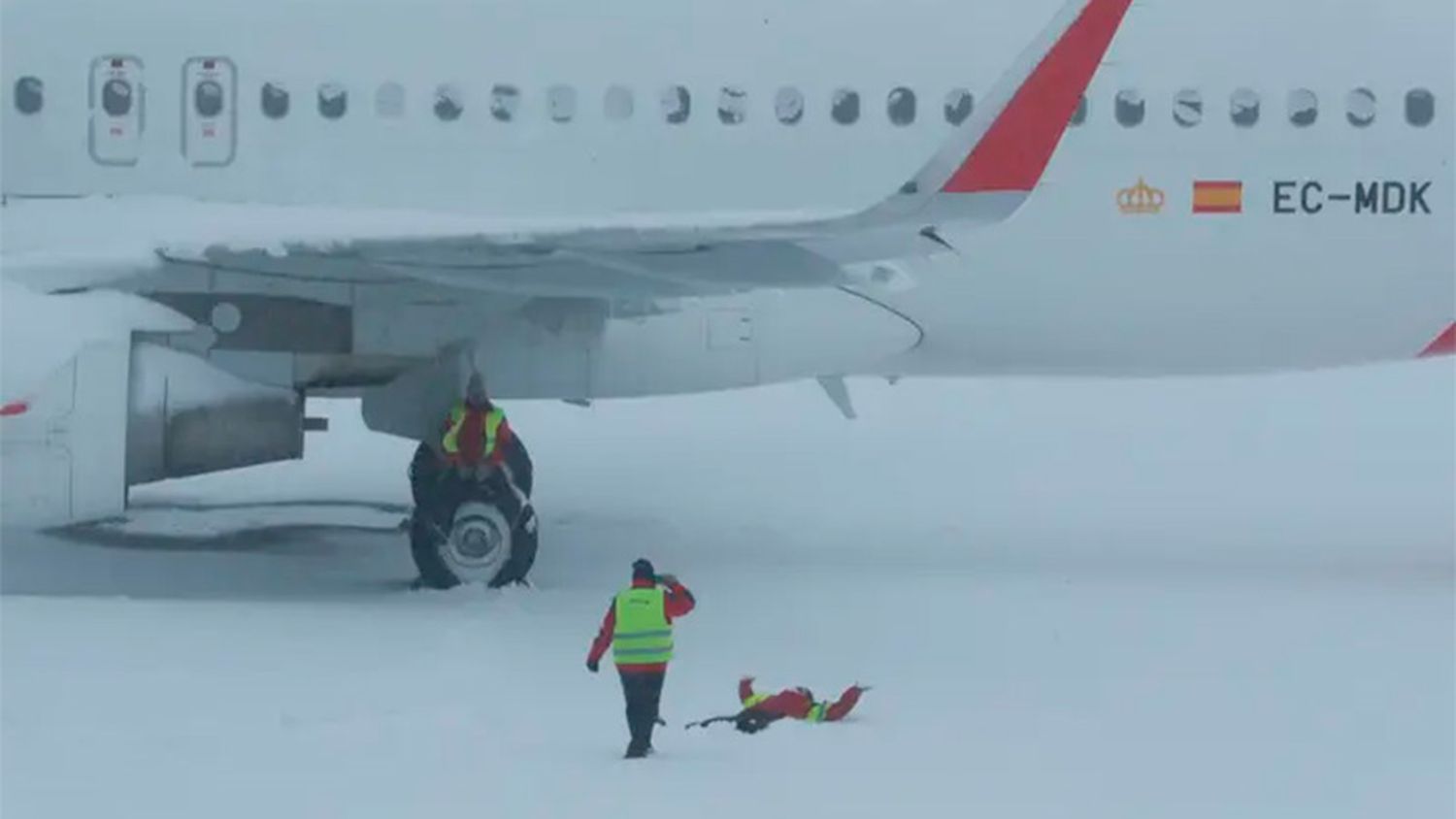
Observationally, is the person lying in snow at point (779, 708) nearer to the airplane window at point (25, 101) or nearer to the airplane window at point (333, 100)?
the airplane window at point (333, 100)

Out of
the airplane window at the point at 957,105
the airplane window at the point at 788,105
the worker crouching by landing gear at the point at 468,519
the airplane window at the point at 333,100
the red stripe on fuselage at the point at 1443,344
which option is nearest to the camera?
the worker crouching by landing gear at the point at 468,519

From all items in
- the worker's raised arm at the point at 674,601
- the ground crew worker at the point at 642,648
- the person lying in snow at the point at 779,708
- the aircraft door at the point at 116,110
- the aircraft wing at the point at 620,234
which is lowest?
the person lying in snow at the point at 779,708

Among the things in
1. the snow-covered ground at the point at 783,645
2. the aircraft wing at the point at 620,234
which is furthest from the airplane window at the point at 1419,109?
the aircraft wing at the point at 620,234

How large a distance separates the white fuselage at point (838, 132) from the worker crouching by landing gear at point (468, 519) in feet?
5.50

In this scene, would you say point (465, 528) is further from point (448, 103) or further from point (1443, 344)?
point (1443, 344)

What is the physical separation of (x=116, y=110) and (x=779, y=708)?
6.49 metres

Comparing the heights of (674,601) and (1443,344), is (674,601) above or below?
below

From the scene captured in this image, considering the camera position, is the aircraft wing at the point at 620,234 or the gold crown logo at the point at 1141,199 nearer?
the aircraft wing at the point at 620,234

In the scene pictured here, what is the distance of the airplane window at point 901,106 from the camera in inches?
602

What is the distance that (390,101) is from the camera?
1516cm

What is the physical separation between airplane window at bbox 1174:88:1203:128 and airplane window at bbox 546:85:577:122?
399 cm

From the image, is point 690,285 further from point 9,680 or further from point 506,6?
point 9,680

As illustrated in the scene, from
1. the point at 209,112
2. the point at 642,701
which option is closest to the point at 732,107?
the point at 209,112

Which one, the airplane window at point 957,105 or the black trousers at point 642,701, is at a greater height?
the airplane window at point 957,105
